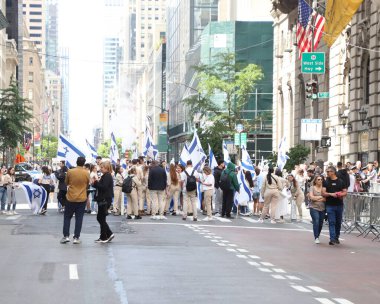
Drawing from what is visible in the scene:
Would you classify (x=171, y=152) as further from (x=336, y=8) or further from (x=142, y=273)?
(x=142, y=273)

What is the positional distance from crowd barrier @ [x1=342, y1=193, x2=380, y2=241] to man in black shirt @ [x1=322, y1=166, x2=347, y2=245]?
91.7 inches

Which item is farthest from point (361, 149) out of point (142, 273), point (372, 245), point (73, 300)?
point (73, 300)

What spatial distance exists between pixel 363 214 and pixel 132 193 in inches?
310

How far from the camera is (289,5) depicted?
59938 mm

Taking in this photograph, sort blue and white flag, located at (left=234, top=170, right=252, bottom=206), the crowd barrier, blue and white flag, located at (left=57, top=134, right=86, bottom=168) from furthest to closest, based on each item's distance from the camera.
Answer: blue and white flag, located at (left=234, top=170, right=252, bottom=206) < blue and white flag, located at (left=57, top=134, right=86, bottom=168) < the crowd barrier

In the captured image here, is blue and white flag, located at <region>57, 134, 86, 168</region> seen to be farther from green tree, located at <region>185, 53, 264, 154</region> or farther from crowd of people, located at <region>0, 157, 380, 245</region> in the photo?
green tree, located at <region>185, 53, 264, 154</region>

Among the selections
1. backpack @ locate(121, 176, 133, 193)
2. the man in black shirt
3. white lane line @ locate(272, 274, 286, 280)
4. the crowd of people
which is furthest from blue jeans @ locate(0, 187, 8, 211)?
white lane line @ locate(272, 274, 286, 280)

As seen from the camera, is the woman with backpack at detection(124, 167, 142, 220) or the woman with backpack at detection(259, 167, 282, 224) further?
the woman with backpack at detection(259, 167, 282, 224)

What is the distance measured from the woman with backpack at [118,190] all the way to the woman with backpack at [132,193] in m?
1.20

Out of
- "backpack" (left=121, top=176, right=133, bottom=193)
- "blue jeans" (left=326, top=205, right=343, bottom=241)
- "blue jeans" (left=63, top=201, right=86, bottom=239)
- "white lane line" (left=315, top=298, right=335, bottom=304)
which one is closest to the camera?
"white lane line" (left=315, top=298, right=335, bottom=304)

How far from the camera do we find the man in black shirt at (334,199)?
21.8 m

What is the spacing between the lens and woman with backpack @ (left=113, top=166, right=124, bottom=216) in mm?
31938

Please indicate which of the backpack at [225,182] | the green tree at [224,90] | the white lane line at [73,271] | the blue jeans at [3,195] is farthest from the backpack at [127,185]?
the green tree at [224,90]

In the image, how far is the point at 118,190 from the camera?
32.2m
